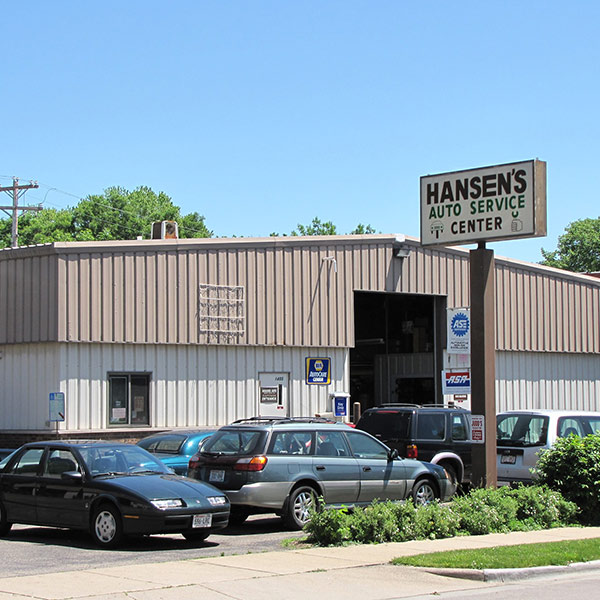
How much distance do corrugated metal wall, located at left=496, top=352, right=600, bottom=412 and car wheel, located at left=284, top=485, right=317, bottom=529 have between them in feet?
55.2

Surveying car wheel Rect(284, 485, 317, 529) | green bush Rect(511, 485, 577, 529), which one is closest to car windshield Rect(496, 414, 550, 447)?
green bush Rect(511, 485, 577, 529)

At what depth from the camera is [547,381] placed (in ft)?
110

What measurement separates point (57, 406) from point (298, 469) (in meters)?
9.69

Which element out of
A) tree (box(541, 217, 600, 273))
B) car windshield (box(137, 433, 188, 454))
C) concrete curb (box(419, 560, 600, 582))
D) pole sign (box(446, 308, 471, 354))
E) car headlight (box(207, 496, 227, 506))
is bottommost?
concrete curb (box(419, 560, 600, 582))

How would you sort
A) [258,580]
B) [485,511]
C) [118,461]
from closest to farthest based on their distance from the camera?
1. [258,580]
2. [118,461]
3. [485,511]

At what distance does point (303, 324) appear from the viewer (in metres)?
27.7

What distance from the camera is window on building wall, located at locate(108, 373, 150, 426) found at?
2477 centimetres

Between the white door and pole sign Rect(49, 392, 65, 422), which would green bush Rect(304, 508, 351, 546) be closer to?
pole sign Rect(49, 392, 65, 422)

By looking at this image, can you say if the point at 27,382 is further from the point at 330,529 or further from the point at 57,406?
the point at 330,529

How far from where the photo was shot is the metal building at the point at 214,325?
79.5 ft

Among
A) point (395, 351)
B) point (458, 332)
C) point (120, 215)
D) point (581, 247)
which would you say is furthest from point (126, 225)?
point (458, 332)

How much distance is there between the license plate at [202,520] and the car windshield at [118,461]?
58.3 inches

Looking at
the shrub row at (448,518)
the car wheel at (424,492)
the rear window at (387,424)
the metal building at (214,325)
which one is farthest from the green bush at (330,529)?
the metal building at (214,325)

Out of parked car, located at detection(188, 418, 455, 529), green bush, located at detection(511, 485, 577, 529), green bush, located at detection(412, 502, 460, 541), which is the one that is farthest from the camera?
green bush, located at detection(511, 485, 577, 529)
